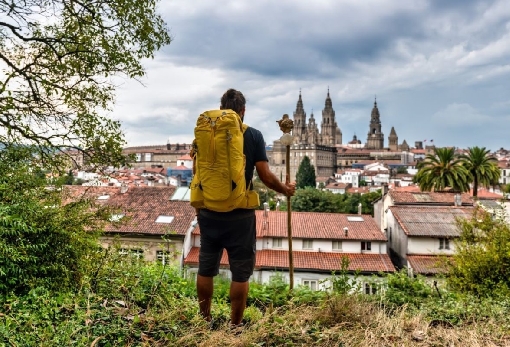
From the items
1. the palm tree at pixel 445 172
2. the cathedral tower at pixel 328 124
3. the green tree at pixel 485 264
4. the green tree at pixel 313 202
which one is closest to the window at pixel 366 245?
the green tree at pixel 485 264

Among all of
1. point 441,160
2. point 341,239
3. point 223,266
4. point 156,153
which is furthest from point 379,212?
point 156,153

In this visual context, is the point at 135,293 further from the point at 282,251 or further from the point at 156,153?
the point at 156,153

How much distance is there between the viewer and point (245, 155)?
380 centimetres

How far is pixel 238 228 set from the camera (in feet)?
12.6

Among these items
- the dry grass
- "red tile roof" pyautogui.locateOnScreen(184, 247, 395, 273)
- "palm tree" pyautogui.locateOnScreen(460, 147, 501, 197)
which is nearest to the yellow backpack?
the dry grass

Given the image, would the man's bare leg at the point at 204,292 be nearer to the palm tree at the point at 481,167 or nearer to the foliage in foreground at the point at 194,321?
the foliage in foreground at the point at 194,321

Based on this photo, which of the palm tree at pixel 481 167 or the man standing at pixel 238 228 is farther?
the palm tree at pixel 481 167

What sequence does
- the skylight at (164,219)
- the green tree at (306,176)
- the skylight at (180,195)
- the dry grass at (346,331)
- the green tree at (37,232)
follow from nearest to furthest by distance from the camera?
the dry grass at (346,331), the green tree at (37,232), the skylight at (164,219), the skylight at (180,195), the green tree at (306,176)

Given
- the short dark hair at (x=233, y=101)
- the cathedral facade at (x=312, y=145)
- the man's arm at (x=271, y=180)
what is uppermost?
the cathedral facade at (x=312, y=145)

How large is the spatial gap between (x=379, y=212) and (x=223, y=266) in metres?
20.6

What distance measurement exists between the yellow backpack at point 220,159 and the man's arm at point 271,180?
23 cm

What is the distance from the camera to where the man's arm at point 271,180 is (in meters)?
3.85

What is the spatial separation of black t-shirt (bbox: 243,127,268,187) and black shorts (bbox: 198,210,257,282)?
1.02 ft

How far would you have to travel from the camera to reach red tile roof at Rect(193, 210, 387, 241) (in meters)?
24.9
